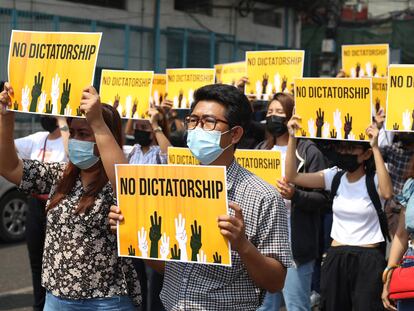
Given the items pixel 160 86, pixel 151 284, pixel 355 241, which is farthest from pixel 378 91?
pixel 160 86

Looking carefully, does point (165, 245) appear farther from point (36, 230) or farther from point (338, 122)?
point (36, 230)

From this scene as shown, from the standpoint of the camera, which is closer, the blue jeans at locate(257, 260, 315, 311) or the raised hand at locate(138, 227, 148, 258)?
the raised hand at locate(138, 227, 148, 258)

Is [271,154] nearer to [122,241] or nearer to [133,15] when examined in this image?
[122,241]

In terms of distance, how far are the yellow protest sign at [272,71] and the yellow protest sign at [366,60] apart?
2.07 meters

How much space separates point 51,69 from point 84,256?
0.94m

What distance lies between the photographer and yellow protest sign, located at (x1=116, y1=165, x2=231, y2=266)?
9.29 feet

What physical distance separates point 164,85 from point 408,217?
5345mm

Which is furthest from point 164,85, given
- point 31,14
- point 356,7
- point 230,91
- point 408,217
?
point 356,7

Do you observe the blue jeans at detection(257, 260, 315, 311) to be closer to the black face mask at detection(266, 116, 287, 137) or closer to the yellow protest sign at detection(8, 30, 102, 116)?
the black face mask at detection(266, 116, 287, 137)

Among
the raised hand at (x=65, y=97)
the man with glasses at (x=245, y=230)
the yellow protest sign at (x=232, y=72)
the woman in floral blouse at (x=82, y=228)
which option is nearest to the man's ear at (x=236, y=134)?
the man with glasses at (x=245, y=230)

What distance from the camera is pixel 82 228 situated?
11.9 feet

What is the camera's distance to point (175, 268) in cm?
309

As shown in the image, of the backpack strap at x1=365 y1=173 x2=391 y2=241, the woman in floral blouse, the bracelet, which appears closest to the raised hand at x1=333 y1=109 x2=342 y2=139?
the backpack strap at x1=365 y1=173 x2=391 y2=241

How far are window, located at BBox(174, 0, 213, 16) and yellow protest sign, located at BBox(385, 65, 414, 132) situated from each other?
1670 centimetres
